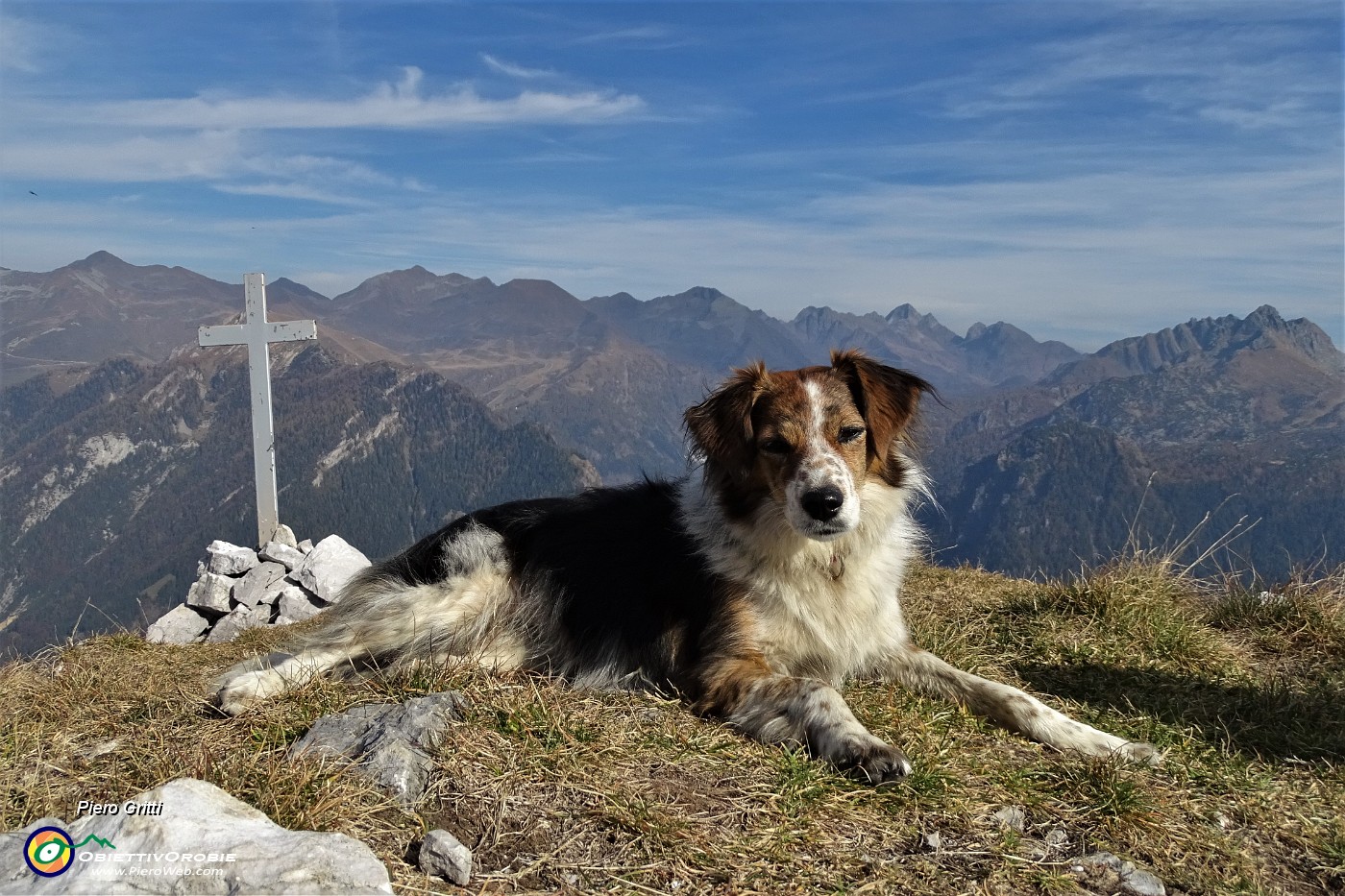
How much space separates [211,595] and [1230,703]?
10.3 metres

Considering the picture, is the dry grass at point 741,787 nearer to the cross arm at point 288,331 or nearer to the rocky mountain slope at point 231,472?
the cross arm at point 288,331

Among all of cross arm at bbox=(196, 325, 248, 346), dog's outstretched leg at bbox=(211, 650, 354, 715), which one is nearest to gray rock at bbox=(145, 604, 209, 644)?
cross arm at bbox=(196, 325, 248, 346)

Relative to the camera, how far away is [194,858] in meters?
2.65

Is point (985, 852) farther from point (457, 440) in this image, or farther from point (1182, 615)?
→ point (457, 440)

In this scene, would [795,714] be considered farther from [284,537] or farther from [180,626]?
[284,537]

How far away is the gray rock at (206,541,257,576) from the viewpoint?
11.5 metres

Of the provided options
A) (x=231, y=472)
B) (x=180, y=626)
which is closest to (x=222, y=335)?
(x=180, y=626)

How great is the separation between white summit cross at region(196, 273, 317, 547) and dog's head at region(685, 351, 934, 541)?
993cm

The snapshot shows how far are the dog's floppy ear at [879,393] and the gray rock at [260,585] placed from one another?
851 cm

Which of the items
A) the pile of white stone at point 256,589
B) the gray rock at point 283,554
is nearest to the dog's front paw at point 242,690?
the pile of white stone at point 256,589

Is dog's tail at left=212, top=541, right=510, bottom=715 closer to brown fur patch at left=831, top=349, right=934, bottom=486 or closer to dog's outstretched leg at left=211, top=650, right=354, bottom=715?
dog's outstretched leg at left=211, top=650, right=354, bottom=715

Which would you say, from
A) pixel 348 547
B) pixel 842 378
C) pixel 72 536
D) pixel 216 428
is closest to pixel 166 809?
pixel 842 378

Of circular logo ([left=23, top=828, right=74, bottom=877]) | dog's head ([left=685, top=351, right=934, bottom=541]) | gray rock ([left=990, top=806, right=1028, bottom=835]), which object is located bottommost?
gray rock ([left=990, top=806, right=1028, bottom=835])

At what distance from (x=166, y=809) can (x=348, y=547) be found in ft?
30.0
